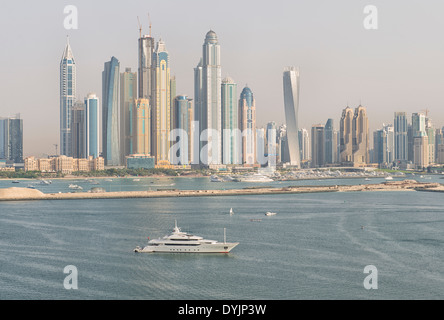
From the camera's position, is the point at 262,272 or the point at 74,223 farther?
the point at 74,223

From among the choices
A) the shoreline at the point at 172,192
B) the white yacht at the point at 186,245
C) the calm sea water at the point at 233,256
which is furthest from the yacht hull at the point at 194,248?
the shoreline at the point at 172,192

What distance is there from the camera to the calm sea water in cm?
3972

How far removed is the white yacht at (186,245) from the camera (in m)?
51.3

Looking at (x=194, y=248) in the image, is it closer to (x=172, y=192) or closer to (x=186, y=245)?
(x=186, y=245)

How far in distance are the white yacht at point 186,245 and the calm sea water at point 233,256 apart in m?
0.78

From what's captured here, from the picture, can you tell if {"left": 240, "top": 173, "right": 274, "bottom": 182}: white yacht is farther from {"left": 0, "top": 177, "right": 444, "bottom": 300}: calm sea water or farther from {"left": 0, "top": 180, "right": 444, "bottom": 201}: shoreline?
{"left": 0, "top": 177, "right": 444, "bottom": 300}: calm sea water

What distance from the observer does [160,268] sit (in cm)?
4612

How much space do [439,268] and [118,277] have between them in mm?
22973

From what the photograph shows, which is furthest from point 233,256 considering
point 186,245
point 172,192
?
point 172,192

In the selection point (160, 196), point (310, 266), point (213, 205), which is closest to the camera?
point (310, 266)

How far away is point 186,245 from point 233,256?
4.21 metres
